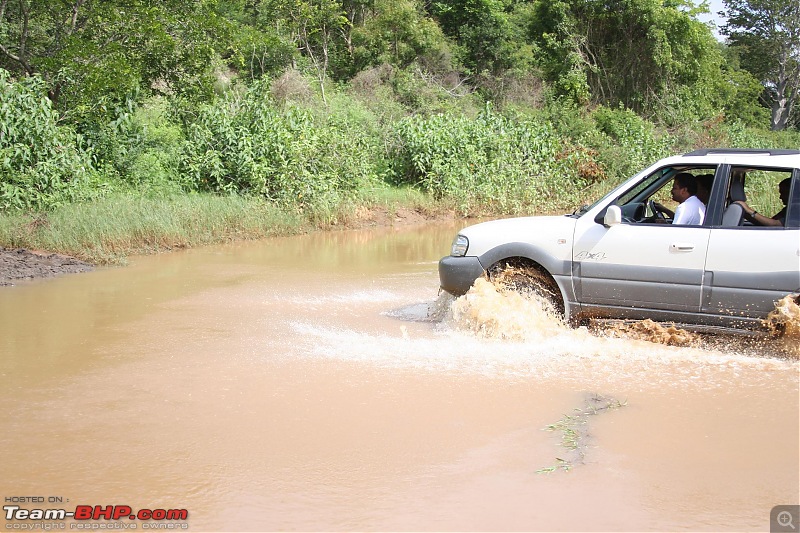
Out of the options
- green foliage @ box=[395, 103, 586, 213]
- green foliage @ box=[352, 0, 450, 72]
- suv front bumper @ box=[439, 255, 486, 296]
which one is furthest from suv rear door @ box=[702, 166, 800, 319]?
green foliage @ box=[352, 0, 450, 72]

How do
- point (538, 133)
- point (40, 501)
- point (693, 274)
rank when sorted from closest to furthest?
1. point (40, 501)
2. point (693, 274)
3. point (538, 133)

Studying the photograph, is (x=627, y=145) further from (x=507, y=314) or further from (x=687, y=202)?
(x=507, y=314)

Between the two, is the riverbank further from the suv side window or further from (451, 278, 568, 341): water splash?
the suv side window

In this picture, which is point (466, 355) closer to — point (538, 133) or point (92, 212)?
point (92, 212)

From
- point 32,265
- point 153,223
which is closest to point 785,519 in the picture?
point 32,265

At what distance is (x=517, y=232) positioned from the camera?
8258 mm

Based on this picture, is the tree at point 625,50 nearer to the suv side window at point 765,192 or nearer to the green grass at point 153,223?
the green grass at point 153,223

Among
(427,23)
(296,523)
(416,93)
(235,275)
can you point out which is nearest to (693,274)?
(296,523)

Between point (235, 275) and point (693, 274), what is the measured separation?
7248 mm

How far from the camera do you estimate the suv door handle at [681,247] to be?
7496mm

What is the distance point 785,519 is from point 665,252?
3.41 m

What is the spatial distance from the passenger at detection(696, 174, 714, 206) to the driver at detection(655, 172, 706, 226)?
0.04 m

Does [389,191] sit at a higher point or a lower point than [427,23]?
lower

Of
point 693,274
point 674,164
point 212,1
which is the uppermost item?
point 212,1
